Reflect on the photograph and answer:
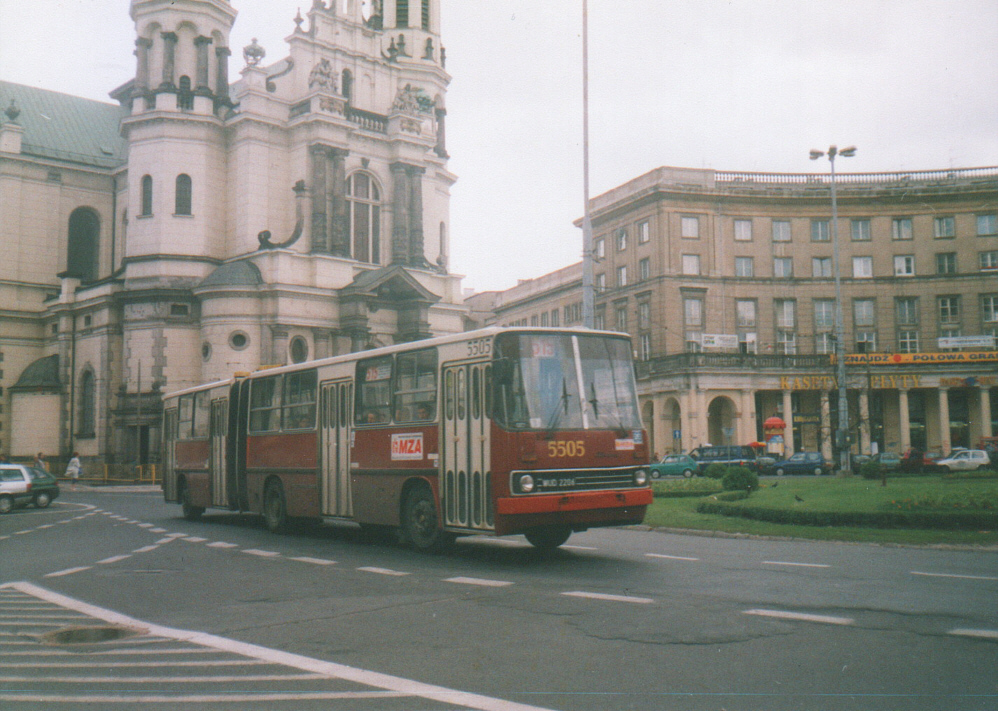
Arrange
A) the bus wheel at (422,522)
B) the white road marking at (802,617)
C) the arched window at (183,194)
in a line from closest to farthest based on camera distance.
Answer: the white road marking at (802,617) → the bus wheel at (422,522) → the arched window at (183,194)

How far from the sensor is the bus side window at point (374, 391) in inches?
566

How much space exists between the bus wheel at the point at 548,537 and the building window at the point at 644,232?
50.5 metres

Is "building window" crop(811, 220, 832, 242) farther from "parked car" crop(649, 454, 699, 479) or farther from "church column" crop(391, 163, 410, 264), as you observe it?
"church column" crop(391, 163, 410, 264)

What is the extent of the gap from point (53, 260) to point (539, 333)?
195 ft

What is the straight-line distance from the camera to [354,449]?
15078 mm

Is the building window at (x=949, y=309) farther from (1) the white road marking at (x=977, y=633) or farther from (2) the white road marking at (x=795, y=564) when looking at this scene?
(1) the white road marking at (x=977, y=633)

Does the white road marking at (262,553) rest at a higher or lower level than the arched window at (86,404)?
lower

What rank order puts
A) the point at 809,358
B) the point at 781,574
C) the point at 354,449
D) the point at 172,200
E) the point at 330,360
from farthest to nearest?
1. the point at 809,358
2. the point at 172,200
3. the point at 330,360
4. the point at 354,449
5. the point at 781,574

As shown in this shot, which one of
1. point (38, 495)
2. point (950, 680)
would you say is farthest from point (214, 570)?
point (38, 495)

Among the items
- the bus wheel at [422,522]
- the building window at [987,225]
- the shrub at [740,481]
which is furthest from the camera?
the building window at [987,225]

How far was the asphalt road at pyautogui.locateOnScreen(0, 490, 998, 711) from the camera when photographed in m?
5.62

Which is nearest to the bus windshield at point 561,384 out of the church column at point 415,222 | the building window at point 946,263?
the church column at point 415,222

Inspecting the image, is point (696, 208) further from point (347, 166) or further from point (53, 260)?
point (53, 260)

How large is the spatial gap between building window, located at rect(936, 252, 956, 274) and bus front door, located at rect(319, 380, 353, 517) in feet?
190
